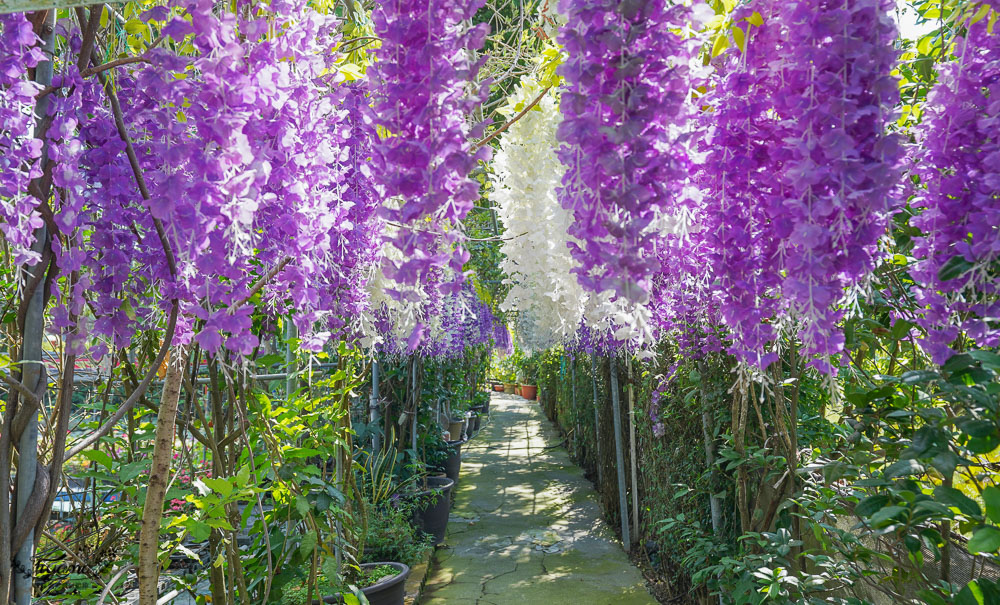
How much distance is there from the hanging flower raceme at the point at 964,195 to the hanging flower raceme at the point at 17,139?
1262 mm

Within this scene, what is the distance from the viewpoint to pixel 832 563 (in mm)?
1727

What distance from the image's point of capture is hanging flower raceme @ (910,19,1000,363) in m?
0.87

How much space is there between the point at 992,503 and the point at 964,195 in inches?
17.6

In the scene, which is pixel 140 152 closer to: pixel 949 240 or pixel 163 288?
pixel 163 288

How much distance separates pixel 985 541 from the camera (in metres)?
0.98

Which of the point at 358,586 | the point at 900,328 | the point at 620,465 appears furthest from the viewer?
the point at 620,465

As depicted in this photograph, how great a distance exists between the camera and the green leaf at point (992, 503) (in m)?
0.95

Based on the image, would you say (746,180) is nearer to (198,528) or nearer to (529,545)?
(198,528)

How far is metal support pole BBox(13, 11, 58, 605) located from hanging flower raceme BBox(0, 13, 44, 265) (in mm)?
173

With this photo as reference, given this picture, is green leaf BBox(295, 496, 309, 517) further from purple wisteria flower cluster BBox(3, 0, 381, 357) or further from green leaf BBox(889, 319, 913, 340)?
green leaf BBox(889, 319, 913, 340)

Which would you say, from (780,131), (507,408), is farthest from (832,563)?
(507,408)

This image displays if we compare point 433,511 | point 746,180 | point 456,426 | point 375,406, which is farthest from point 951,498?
point 456,426

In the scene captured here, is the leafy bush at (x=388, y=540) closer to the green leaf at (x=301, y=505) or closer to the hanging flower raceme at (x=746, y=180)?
the green leaf at (x=301, y=505)

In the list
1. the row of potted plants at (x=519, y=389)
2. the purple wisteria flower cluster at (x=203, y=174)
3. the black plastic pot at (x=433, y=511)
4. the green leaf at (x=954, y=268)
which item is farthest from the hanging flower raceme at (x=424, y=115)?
the row of potted plants at (x=519, y=389)
